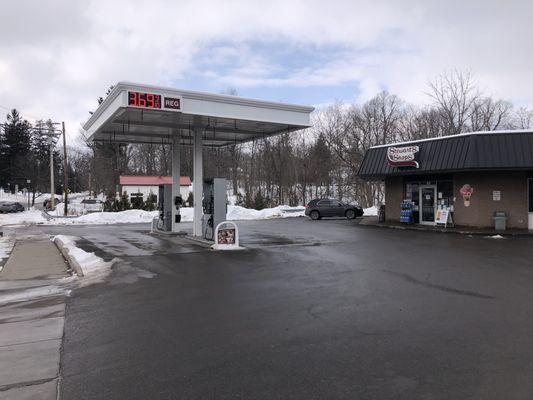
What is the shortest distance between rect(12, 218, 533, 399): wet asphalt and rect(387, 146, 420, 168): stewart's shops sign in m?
12.7

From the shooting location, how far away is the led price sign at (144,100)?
1482 cm

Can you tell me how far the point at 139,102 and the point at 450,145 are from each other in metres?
15.8

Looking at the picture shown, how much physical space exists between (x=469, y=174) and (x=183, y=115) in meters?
15.2

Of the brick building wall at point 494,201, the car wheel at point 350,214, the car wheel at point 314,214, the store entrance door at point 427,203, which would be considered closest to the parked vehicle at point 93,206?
the car wheel at point 314,214

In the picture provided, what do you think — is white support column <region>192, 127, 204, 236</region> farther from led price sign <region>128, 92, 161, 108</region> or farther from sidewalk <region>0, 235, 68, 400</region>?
sidewalk <region>0, 235, 68, 400</region>

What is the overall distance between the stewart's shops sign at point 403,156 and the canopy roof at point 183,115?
7839 mm

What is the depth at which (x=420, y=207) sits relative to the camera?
2684 centimetres

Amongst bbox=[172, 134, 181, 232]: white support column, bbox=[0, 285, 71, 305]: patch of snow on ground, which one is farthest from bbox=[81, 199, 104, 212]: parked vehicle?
bbox=[0, 285, 71, 305]: patch of snow on ground

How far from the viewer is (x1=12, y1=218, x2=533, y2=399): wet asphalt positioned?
179 inches

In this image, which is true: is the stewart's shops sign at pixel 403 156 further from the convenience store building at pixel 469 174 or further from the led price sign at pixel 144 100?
the led price sign at pixel 144 100

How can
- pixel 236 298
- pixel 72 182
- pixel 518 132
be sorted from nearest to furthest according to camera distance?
pixel 236 298 → pixel 518 132 → pixel 72 182

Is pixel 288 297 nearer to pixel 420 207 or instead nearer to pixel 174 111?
pixel 174 111

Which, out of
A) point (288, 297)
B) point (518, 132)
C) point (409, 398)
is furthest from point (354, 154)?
point (409, 398)

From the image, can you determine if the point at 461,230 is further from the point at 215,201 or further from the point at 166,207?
the point at 166,207
